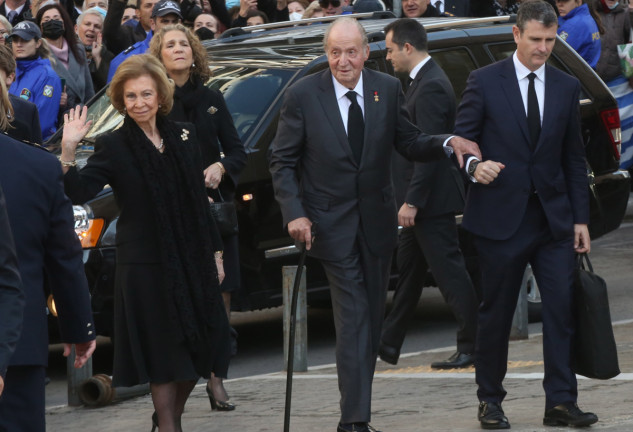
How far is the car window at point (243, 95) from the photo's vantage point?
10.2 metres

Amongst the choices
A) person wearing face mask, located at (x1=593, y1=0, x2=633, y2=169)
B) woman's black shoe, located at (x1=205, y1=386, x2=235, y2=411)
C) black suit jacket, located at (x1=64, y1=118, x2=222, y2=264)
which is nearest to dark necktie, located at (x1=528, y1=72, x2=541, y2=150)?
black suit jacket, located at (x1=64, y1=118, x2=222, y2=264)

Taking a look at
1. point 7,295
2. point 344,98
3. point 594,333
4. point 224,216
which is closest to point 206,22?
point 224,216

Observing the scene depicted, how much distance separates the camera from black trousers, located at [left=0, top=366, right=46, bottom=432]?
197 inches

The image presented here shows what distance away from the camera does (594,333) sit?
7.21m

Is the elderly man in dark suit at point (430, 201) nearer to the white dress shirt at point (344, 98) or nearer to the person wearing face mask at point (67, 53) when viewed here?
the white dress shirt at point (344, 98)

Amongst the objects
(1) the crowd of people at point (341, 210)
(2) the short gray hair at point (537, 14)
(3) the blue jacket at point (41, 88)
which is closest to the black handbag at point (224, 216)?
(1) the crowd of people at point (341, 210)

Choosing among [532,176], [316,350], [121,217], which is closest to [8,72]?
[121,217]

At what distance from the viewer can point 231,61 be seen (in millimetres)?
10820

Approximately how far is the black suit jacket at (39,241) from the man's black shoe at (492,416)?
2583 millimetres

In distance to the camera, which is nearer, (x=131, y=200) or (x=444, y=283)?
(x=131, y=200)

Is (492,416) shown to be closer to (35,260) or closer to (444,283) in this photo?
(444,283)

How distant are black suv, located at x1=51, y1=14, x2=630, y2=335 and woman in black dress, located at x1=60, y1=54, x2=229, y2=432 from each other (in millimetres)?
2281

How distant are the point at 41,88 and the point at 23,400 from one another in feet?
22.6

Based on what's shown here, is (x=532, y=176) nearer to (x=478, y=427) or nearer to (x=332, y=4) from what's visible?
(x=478, y=427)
